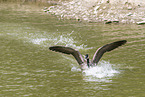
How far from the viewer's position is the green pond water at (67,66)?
11961 millimetres

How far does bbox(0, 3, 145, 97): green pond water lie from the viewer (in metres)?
12.0

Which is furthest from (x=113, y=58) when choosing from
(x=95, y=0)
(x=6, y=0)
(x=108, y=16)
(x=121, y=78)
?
(x=6, y=0)

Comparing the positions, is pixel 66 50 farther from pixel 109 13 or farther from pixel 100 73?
pixel 109 13

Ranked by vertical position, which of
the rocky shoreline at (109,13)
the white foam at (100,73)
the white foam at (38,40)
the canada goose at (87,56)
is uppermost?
the rocky shoreline at (109,13)

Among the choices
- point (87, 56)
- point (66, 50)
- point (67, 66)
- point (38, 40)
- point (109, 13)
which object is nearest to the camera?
point (87, 56)

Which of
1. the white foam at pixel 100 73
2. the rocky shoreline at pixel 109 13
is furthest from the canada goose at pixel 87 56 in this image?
the rocky shoreline at pixel 109 13

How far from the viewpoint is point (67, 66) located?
51.8 ft

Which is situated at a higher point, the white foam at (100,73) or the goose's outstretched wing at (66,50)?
the goose's outstretched wing at (66,50)

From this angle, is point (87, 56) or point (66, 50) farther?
point (66, 50)

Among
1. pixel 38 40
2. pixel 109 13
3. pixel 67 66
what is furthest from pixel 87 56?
pixel 109 13

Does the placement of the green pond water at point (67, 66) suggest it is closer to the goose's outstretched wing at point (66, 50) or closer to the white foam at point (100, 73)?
the white foam at point (100, 73)

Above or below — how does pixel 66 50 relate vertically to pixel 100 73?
above

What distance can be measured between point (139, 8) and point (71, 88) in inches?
1015

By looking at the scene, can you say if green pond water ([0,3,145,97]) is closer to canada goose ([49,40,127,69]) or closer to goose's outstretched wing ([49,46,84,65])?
canada goose ([49,40,127,69])
